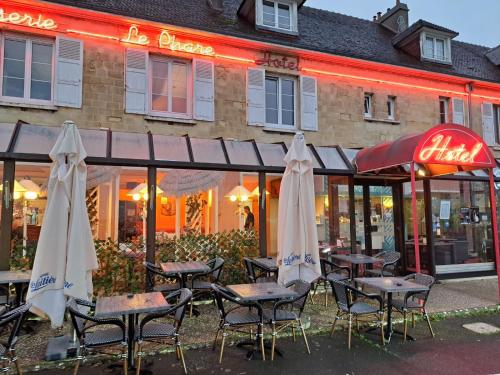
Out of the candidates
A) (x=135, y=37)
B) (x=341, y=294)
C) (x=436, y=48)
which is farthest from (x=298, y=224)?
(x=436, y=48)

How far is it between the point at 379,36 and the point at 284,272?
1110 centimetres

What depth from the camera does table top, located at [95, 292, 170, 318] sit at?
366 cm

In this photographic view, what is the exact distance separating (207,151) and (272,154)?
1.48 m

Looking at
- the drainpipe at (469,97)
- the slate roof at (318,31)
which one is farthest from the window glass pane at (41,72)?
the drainpipe at (469,97)

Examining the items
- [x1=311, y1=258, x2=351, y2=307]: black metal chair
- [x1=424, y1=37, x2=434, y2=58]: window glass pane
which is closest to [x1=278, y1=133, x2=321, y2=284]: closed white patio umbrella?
[x1=311, y1=258, x2=351, y2=307]: black metal chair

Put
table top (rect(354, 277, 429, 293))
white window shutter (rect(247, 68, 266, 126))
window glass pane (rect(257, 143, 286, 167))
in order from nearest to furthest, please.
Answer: table top (rect(354, 277, 429, 293)) → window glass pane (rect(257, 143, 286, 167)) → white window shutter (rect(247, 68, 266, 126))

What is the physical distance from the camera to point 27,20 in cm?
730

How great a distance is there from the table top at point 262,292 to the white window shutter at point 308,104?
550cm

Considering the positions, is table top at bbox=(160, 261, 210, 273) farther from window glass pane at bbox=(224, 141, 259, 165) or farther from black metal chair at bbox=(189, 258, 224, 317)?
window glass pane at bbox=(224, 141, 259, 165)

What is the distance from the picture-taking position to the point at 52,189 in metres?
4.20

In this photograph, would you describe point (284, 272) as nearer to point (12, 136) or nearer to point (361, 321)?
point (361, 321)

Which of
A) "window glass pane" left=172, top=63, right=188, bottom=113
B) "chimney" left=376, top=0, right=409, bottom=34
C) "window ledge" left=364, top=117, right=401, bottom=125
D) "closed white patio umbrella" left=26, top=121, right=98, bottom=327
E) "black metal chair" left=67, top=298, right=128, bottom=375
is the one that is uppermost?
"chimney" left=376, top=0, right=409, bottom=34

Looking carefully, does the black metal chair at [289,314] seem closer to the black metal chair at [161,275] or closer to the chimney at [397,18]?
the black metal chair at [161,275]

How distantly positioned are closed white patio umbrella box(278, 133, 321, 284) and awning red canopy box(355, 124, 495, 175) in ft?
7.32
